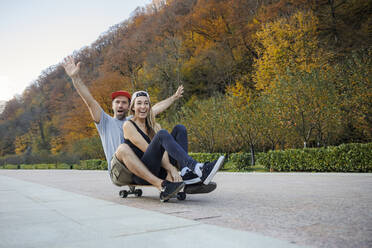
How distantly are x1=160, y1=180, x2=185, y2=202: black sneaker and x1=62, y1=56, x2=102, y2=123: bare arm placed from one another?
1.36m

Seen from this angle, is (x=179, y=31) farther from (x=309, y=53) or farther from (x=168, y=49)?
(x=309, y=53)

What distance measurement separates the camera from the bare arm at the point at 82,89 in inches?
159

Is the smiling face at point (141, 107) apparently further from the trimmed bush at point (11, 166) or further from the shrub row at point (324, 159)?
the trimmed bush at point (11, 166)

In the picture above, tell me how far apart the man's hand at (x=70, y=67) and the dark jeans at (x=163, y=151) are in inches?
57.1

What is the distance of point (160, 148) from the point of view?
371cm

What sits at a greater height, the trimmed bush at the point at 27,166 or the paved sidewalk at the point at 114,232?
the paved sidewalk at the point at 114,232

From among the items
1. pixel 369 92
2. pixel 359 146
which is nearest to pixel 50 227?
pixel 359 146

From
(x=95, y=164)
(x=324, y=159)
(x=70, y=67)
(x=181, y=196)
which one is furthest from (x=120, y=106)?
(x=95, y=164)

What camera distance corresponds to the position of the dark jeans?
3469 mm

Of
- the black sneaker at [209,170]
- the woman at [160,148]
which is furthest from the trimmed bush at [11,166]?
the black sneaker at [209,170]

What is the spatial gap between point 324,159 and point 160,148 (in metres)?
9.18

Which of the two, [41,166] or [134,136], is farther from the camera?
[41,166]

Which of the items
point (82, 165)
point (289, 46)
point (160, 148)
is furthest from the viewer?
point (82, 165)

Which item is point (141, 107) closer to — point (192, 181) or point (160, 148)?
point (160, 148)
